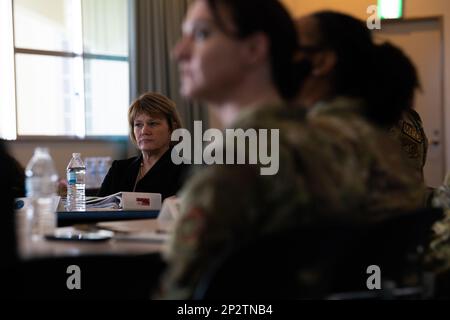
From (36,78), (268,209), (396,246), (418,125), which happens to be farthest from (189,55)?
(36,78)

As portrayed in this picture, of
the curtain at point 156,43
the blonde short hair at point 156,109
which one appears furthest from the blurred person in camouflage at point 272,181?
the curtain at point 156,43

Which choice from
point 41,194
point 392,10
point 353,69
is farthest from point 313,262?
point 392,10

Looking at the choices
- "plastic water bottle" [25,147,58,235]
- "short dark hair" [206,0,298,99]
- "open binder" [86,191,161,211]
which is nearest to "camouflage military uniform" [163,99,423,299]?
"short dark hair" [206,0,298,99]

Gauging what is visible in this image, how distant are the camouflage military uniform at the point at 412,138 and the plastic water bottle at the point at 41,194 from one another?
1.42 m

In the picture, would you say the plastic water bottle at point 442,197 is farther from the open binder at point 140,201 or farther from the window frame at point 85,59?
the window frame at point 85,59

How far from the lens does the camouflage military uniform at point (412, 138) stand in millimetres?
2768

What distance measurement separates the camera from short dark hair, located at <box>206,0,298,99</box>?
1323 mm

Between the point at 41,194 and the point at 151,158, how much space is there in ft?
4.94

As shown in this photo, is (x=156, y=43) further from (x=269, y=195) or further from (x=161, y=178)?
(x=269, y=195)

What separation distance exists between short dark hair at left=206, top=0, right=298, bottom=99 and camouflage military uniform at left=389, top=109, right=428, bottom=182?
144cm

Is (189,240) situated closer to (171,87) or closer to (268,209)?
(268,209)

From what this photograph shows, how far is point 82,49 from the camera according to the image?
617 centimetres

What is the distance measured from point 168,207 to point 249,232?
33.5 inches

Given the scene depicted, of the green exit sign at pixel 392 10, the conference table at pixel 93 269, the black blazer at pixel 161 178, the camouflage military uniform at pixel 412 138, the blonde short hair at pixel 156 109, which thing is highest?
the green exit sign at pixel 392 10
